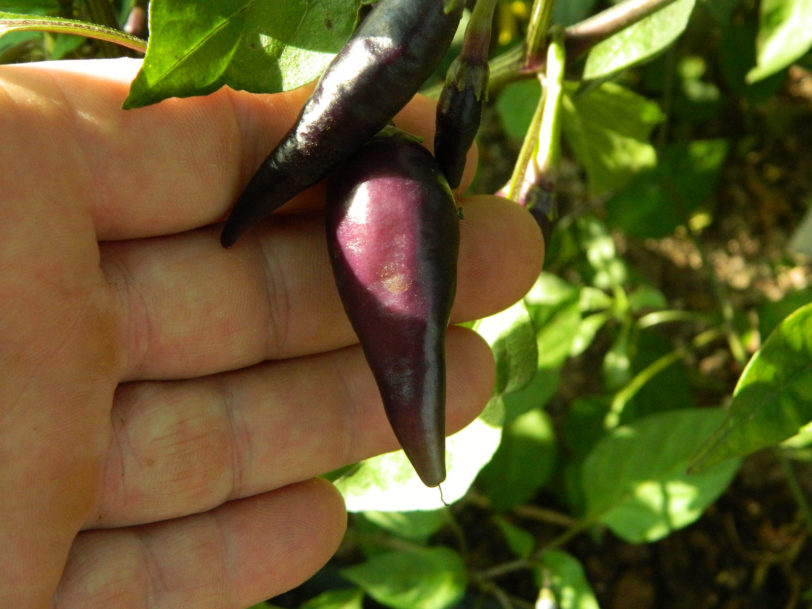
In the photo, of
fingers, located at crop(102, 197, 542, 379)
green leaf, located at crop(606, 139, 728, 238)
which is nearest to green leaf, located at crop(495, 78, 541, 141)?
green leaf, located at crop(606, 139, 728, 238)

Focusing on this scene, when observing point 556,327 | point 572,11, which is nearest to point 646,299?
point 556,327

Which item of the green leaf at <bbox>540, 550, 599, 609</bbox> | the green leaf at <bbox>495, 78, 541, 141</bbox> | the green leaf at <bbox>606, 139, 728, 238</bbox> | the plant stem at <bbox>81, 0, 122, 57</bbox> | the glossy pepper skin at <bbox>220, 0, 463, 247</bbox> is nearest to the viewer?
the glossy pepper skin at <bbox>220, 0, 463, 247</bbox>

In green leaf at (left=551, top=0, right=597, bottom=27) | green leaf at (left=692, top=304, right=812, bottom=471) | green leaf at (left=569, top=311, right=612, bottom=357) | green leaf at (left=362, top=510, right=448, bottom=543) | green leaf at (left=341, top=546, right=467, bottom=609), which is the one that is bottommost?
green leaf at (left=341, top=546, right=467, bottom=609)

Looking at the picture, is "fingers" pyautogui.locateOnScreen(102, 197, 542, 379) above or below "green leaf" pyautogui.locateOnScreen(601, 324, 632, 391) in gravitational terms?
above

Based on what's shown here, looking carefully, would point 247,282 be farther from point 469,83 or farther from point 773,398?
point 773,398

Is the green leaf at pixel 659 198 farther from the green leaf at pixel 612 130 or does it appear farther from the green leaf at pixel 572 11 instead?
the green leaf at pixel 572 11

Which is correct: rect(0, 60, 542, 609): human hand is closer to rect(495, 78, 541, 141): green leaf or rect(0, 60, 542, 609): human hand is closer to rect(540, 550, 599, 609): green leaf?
rect(540, 550, 599, 609): green leaf
